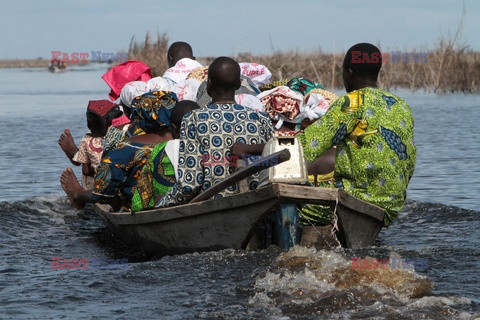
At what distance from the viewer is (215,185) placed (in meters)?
6.32

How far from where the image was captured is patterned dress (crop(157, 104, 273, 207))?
6.49 metres

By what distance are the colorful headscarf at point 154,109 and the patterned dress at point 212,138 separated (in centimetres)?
83

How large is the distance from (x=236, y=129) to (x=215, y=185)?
463 millimetres

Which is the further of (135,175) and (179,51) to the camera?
(179,51)

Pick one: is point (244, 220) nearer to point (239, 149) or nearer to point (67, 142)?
point (239, 149)

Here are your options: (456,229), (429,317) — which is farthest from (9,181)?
(429,317)

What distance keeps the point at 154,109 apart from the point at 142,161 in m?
0.42

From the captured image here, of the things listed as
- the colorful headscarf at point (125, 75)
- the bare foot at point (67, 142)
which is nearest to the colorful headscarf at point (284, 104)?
the bare foot at point (67, 142)

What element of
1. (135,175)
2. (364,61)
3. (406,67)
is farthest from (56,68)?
(364,61)

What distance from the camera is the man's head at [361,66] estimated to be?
6.55 m

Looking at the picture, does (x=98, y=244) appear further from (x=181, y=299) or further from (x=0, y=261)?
(x=181, y=299)

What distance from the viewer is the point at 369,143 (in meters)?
6.49

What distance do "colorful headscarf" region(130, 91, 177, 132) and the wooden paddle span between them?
41.1 inches

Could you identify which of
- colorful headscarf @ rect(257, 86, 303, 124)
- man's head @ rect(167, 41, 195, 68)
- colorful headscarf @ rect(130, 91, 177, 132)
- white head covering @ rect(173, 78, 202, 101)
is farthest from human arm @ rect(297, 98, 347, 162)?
man's head @ rect(167, 41, 195, 68)
